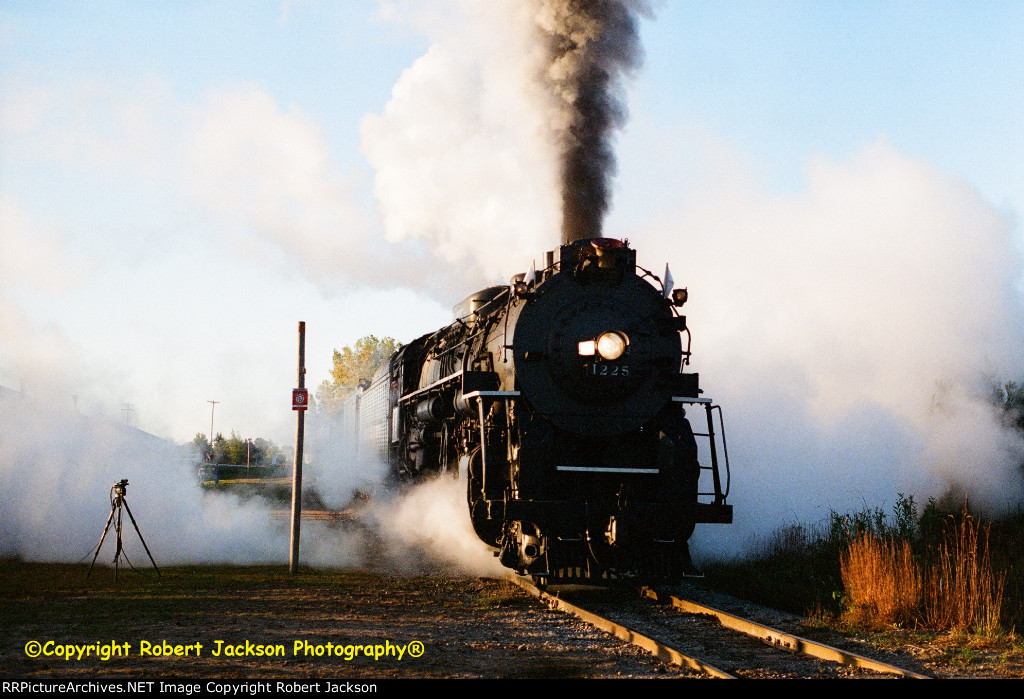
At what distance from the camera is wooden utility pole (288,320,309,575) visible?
38.1 feet

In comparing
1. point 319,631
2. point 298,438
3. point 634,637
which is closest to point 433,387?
point 298,438

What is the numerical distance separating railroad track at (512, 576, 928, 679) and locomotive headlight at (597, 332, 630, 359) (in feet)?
8.21

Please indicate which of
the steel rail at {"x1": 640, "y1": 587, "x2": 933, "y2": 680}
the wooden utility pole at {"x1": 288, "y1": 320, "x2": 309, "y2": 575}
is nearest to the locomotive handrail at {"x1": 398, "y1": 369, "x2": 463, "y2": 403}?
the wooden utility pole at {"x1": 288, "y1": 320, "x2": 309, "y2": 575}

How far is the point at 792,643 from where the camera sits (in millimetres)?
6742

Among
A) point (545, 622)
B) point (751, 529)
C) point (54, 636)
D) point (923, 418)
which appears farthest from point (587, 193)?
point (54, 636)

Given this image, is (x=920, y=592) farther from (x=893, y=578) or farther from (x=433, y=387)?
(x=433, y=387)

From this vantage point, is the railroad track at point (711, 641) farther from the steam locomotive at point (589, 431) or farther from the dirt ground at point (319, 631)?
the steam locomotive at point (589, 431)

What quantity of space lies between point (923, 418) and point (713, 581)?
6.02 m

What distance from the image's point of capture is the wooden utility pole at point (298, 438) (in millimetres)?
11602

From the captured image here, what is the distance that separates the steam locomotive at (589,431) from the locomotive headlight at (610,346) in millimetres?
10

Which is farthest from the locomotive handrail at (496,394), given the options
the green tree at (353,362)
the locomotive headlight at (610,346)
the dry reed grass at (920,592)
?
the green tree at (353,362)

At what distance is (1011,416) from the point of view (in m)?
15.2
